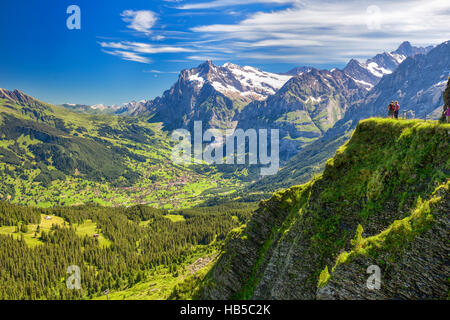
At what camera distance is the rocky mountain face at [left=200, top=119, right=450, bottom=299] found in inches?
879

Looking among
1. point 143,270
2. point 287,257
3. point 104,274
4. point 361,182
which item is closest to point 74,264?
point 104,274

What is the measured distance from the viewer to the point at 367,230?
29.7 metres

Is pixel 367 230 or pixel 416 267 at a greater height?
pixel 367 230

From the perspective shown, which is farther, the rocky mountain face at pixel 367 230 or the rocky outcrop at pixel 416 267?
the rocky mountain face at pixel 367 230

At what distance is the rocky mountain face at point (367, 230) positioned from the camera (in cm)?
2233

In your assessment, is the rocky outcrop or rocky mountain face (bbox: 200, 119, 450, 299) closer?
the rocky outcrop

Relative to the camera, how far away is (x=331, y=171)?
3947 cm

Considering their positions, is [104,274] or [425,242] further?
[104,274]

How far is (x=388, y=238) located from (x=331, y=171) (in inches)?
625

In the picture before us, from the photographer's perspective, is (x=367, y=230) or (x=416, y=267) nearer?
(x=416, y=267)

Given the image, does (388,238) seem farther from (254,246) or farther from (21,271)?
(21,271)
